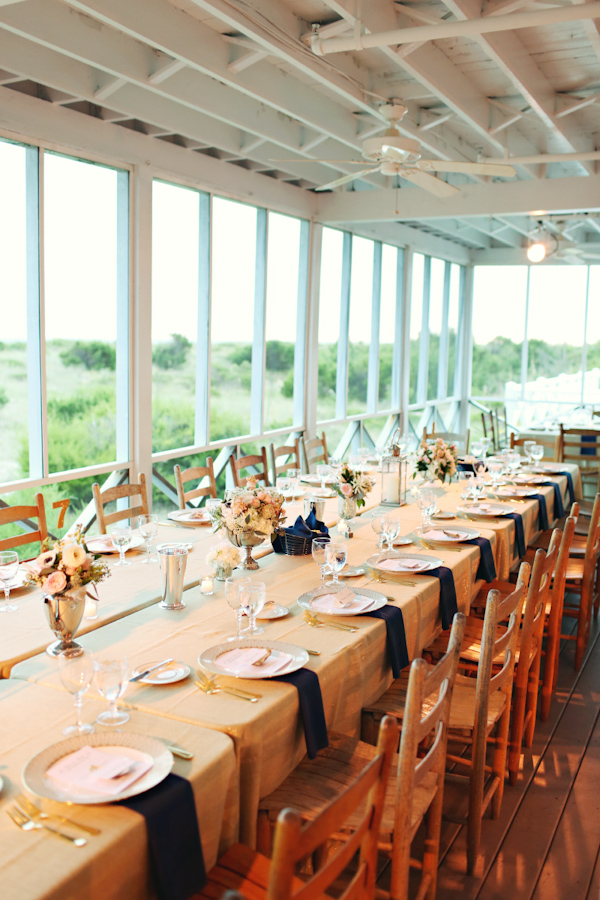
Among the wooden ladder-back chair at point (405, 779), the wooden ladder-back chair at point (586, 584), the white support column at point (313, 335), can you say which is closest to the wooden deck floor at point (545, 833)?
the wooden ladder-back chair at point (405, 779)

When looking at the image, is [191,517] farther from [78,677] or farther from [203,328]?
[203,328]

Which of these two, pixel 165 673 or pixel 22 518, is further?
pixel 22 518

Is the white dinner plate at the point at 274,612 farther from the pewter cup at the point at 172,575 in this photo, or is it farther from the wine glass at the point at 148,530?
the wine glass at the point at 148,530

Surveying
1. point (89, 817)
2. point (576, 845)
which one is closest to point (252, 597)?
point (89, 817)

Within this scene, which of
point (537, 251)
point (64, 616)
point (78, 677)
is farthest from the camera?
point (537, 251)

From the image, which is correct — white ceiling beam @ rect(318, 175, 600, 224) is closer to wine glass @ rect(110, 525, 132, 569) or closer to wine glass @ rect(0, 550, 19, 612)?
wine glass @ rect(110, 525, 132, 569)

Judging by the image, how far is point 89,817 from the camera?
1.52m

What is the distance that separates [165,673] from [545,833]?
1.64m

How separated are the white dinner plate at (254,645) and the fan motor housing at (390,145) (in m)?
2.91

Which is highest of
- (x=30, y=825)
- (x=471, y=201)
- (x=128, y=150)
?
(x=471, y=201)

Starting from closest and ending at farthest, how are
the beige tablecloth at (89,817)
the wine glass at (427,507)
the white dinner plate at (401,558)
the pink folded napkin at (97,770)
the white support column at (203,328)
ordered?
the beige tablecloth at (89,817) → the pink folded napkin at (97,770) → the white dinner plate at (401,558) → the wine glass at (427,507) → the white support column at (203,328)

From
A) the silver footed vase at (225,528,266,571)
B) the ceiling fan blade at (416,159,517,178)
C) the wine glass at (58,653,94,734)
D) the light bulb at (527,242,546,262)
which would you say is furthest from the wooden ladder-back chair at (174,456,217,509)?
the light bulb at (527,242,546,262)

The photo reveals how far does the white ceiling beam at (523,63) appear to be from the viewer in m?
3.57

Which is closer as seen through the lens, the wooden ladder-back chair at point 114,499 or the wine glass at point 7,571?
the wine glass at point 7,571
